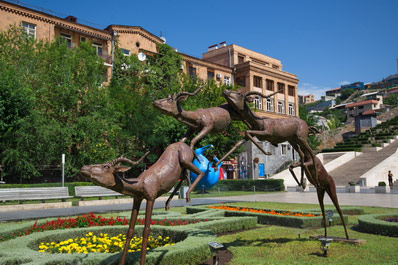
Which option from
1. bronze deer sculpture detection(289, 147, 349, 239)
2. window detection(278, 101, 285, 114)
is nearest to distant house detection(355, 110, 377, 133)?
window detection(278, 101, 285, 114)

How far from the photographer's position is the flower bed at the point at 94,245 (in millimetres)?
7305

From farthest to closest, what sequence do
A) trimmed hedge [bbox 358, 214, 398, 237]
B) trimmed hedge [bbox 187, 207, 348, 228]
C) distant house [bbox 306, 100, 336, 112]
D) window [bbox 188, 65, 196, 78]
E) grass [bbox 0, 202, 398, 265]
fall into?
1. distant house [bbox 306, 100, 336, 112]
2. window [bbox 188, 65, 196, 78]
3. trimmed hedge [bbox 187, 207, 348, 228]
4. trimmed hedge [bbox 358, 214, 398, 237]
5. grass [bbox 0, 202, 398, 265]

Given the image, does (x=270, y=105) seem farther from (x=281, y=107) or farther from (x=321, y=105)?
(x=321, y=105)

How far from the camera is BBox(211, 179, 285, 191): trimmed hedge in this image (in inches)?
1256

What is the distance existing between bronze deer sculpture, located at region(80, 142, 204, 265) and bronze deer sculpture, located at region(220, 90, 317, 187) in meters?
1.01

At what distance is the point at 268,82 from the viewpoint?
50.3 m

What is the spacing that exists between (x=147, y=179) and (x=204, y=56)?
1991 inches

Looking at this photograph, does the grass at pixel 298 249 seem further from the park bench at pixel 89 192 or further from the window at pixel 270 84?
the window at pixel 270 84

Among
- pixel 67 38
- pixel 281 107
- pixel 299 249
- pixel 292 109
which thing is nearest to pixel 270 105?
pixel 281 107

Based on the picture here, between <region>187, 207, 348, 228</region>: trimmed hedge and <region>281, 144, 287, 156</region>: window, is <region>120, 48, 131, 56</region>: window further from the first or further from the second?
<region>187, 207, 348, 228</region>: trimmed hedge

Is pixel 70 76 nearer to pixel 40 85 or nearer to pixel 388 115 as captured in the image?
pixel 40 85

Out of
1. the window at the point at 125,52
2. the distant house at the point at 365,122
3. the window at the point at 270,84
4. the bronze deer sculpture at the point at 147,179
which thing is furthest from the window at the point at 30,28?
the distant house at the point at 365,122

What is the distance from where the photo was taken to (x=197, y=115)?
555 centimetres

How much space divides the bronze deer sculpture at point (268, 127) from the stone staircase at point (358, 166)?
2989 centimetres
